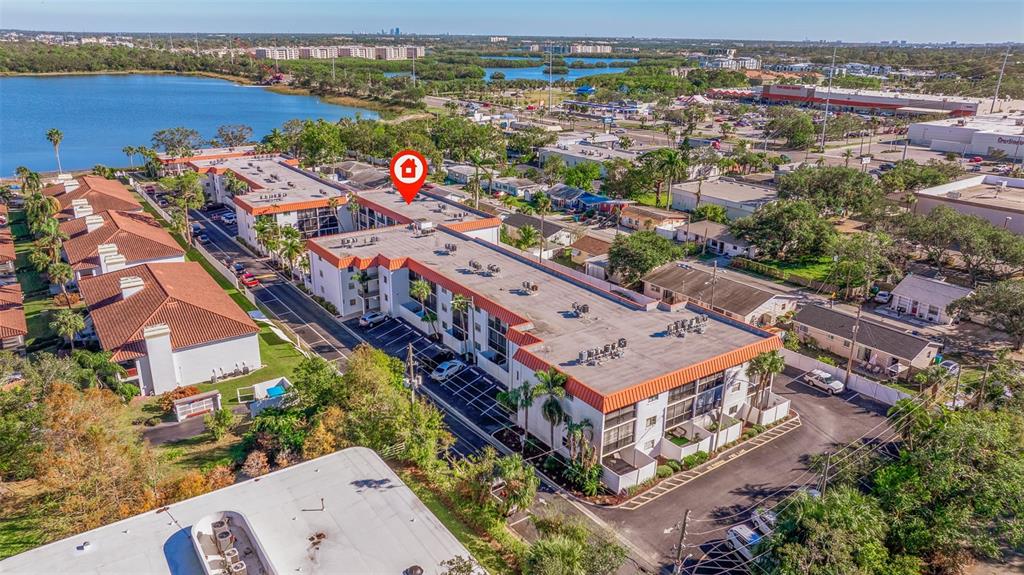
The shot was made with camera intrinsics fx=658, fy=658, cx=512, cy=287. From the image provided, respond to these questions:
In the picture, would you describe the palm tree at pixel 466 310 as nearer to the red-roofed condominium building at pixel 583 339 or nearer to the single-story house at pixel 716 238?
the red-roofed condominium building at pixel 583 339

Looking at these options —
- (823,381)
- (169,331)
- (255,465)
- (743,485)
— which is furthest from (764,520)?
(169,331)

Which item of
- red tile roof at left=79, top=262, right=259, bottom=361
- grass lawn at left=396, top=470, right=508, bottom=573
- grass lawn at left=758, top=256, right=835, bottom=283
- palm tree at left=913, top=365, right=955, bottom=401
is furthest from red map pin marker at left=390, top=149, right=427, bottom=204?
palm tree at left=913, top=365, right=955, bottom=401

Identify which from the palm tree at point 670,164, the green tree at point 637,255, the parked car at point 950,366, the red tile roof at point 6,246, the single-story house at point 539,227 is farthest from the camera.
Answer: the palm tree at point 670,164

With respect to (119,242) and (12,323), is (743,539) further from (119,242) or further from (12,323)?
(119,242)

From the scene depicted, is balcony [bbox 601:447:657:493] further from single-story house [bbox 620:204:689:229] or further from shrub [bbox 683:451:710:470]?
single-story house [bbox 620:204:689:229]

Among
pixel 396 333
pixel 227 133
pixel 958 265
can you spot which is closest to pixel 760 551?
pixel 396 333

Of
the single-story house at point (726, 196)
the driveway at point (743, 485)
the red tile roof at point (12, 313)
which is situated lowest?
the driveway at point (743, 485)

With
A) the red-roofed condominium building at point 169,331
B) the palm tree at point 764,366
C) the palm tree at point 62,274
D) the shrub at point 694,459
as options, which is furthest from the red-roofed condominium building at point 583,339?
the palm tree at point 62,274
